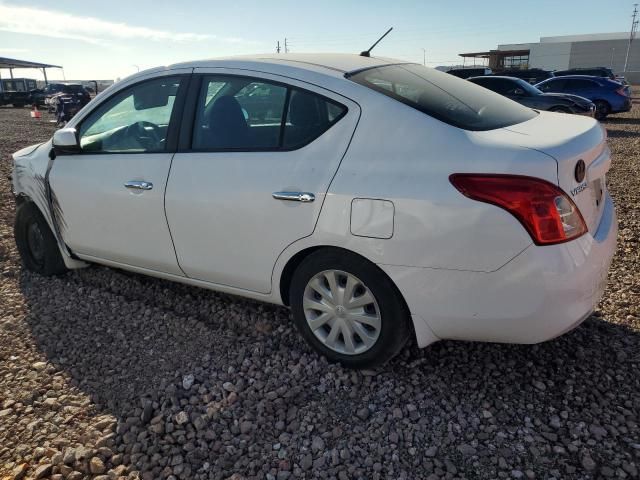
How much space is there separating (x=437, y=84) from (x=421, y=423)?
190 centimetres

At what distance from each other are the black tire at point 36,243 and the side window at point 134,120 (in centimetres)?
98

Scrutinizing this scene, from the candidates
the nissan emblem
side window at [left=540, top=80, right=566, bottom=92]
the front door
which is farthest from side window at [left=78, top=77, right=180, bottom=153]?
side window at [left=540, top=80, right=566, bottom=92]

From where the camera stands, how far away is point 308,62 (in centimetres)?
307

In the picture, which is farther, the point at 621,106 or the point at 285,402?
the point at 621,106

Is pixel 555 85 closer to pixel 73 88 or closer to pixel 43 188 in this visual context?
pixel 43 188

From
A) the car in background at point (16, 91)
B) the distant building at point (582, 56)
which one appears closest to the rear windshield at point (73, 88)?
the car in background at point (16, 91)

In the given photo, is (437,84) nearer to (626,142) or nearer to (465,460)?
(465,460)

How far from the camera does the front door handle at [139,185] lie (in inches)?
130

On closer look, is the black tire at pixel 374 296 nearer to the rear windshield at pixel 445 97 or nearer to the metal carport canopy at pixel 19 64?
the rear windshield at pixel 445 97

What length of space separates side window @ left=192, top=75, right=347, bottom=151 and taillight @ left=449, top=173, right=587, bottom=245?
86 centimetres

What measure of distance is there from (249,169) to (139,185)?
34.1 inches

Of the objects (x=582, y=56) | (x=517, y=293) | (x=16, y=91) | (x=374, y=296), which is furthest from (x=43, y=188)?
(x=582, y=56)

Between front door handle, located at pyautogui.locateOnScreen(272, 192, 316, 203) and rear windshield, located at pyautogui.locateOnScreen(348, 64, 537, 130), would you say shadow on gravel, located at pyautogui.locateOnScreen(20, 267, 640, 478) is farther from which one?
rear windshield, located at pyautogui.locateOnScreen(348, 64, 537, 130)

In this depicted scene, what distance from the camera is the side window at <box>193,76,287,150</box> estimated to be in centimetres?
295
